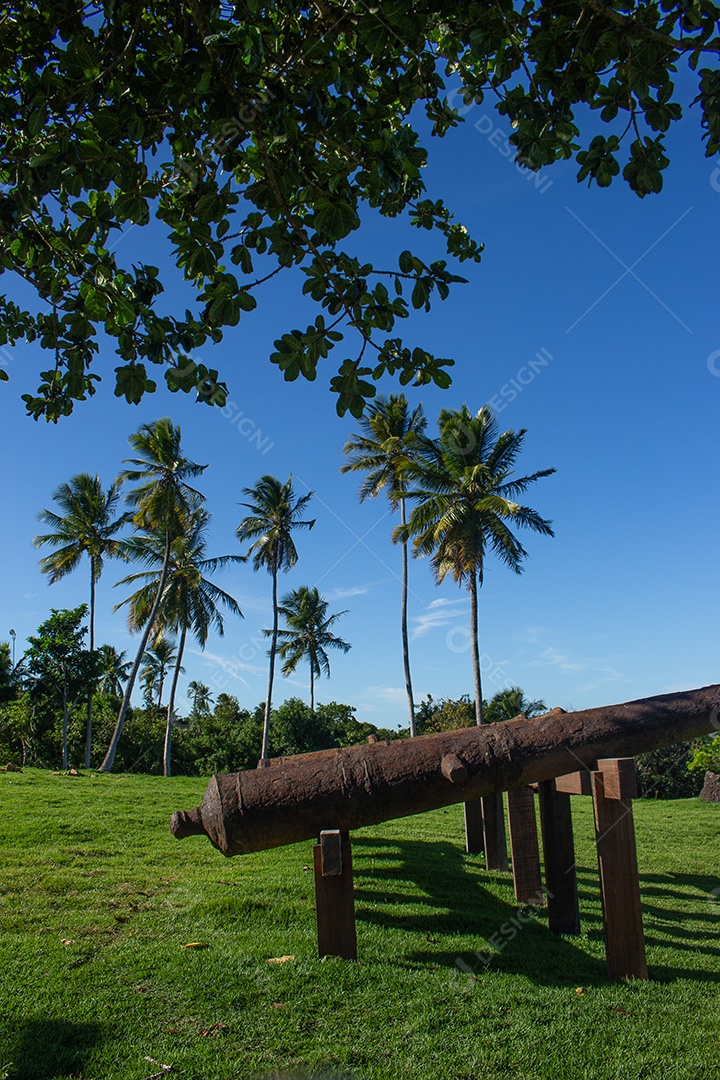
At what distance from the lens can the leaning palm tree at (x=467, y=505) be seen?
23.4 m

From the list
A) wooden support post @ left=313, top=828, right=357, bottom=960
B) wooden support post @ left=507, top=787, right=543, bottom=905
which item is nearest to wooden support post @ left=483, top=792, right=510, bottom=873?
wooden support post @ left=507, top=787, right=543, bottom=905

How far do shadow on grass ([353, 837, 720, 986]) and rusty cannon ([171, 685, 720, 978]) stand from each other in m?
0.49

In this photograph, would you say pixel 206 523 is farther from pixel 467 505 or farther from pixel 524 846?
pixel 524 846

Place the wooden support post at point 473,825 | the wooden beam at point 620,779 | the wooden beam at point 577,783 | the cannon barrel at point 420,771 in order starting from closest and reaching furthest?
the cannon barrel at point 420,771, the wooden beam at point 620,779, the wooden beam at point 577,783, the wooden support post at point 473,825

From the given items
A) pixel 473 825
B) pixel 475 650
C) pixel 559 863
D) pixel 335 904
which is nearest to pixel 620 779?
pixel 559 863

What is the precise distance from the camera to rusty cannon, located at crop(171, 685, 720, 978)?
15.1 ft

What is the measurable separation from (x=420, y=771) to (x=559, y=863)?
172 centimetres

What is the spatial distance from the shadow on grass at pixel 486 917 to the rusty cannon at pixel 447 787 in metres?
0.49

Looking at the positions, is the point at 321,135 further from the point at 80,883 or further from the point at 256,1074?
the point at 80,883

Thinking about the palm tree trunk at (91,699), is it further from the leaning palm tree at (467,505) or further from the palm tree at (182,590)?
the leaning palm tree at (467,505)

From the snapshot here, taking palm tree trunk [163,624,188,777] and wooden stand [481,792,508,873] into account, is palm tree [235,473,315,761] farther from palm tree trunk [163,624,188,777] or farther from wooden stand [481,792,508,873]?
wooden stand [481,792,508,873]

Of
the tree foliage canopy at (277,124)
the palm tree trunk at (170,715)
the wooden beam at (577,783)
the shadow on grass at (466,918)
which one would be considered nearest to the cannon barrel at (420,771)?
the wooden beam at (577,783)

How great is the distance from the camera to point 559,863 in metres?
5.57

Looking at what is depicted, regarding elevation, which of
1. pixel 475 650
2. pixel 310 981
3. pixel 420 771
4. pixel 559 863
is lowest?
pixel 310 981
